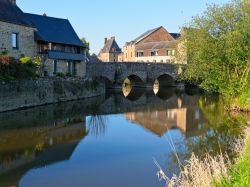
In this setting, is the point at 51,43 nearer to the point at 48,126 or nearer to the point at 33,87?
the point at 33,87

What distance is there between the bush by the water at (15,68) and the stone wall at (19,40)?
3.34m

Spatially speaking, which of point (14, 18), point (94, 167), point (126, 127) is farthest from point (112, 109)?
point (94, 167)

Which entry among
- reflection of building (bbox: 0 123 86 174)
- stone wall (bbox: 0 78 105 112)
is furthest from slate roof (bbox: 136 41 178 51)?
reflection of building (bbox: 0 123 86 174)

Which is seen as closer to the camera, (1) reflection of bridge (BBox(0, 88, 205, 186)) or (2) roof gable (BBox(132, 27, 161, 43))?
(1) reflection of bridge (BBox(0, 88, 205, 186))

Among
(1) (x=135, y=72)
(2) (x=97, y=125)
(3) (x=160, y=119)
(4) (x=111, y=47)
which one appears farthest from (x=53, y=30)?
(4) (x=111, y=47)

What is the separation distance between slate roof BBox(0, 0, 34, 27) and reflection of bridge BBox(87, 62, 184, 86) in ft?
50.4

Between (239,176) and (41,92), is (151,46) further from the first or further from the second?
(239,176)

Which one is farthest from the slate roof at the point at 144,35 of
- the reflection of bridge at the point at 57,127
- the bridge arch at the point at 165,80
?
the reflection of bridge at the point at 57,127

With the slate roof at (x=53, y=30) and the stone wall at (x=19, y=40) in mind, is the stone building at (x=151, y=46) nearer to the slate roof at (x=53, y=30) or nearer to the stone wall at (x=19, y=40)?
the slate roof at (x=53, y=30)

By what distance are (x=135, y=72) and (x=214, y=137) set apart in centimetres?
3709

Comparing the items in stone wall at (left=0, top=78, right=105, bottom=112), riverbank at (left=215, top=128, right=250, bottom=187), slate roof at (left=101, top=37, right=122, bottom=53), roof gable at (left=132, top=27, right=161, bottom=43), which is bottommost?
riverbank at (left=215, top=128, right=250, bottom=187)

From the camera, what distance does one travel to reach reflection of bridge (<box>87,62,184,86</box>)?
50.4 metres

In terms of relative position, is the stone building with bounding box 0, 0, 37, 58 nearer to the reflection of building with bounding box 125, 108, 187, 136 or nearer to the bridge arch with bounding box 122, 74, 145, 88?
the reflection of building with bounding box 125, 108, 187, 136

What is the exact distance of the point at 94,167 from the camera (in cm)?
1278
